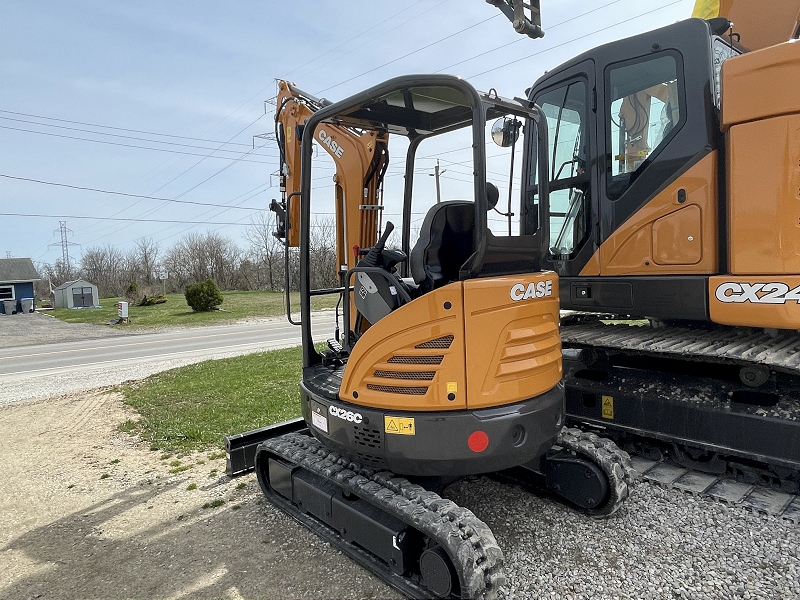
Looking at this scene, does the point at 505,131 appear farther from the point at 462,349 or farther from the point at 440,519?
the point at 440,519

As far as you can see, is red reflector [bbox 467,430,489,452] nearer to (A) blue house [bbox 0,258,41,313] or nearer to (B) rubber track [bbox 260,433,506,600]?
(B) rubber track [bbox 260,433,506,600]

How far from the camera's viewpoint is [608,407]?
193 inches

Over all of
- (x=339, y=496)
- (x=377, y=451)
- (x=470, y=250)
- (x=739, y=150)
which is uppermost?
(x=739, y=150)

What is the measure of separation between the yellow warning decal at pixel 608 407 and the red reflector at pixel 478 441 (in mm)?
2257

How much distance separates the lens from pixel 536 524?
387 centimetres

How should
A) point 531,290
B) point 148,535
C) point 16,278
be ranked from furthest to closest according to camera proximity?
point 16,278 < point 148,535 < point 531,290

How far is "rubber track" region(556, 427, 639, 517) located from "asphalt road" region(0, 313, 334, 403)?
8377 millimetres

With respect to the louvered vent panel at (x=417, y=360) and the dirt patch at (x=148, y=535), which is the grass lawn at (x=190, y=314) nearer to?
the dirt patch at (x=148, y=535)

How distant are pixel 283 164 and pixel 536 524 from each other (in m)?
3.89

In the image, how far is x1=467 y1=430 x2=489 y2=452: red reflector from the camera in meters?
3.07

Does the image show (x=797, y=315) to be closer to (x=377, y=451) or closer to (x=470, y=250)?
(x=470, y=250)

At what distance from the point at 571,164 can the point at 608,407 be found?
221 cm

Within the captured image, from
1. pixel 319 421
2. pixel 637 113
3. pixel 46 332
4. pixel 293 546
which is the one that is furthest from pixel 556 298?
pixel 46 332

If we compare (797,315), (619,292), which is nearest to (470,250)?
(619,292)
